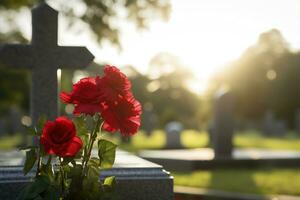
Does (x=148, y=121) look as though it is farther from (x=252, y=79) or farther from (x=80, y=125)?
(x=80, y=125)

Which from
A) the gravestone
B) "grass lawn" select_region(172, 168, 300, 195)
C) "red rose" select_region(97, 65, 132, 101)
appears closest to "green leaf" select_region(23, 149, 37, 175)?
"red rose" select_region(97, 65, 132, 101)

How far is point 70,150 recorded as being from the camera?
2.83 meters

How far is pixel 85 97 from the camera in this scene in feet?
9.55

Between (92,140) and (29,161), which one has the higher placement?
(92,140)

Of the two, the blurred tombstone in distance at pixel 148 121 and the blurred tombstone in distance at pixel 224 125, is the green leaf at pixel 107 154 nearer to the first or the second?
the blurred tombstone in distance at pixel 224 125

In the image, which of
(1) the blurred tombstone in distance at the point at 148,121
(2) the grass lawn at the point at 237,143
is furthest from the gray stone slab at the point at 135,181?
(1) the blurred tombstone in distance at the point at 148,121

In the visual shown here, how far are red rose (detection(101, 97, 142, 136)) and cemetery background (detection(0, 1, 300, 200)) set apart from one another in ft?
19.6

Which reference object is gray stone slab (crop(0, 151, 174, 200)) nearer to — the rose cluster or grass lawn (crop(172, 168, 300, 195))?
the rose cluster

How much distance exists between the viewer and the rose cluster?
2787 mm

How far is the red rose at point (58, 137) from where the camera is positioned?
2768 mm

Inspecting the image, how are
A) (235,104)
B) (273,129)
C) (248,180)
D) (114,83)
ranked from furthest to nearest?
(235,104) < (273,129) < (248,180) < (114,83)

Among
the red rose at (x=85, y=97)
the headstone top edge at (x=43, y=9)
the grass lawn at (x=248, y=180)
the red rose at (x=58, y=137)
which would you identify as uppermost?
the headstone top edge at (x=43, y=9)

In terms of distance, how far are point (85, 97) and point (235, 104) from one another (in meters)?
47.6

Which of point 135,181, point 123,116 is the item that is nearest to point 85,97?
point 123,116
